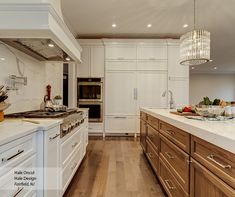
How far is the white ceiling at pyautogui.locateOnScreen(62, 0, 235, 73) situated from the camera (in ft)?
12.0

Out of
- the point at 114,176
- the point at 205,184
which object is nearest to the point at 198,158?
the point at 205,184

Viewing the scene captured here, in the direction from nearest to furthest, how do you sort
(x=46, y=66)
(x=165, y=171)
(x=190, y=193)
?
(x=190, y=193) → (x=165, y=171) → (x=46, y=66)

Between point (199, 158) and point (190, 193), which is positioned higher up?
point (199, 158)

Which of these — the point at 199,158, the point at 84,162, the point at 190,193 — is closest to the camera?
the point at 199,158

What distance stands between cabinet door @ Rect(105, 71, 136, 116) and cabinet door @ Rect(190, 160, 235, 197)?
405 centimetres

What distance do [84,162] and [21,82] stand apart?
158 centimetres

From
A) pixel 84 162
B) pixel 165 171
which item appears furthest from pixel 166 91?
pixel 165 171

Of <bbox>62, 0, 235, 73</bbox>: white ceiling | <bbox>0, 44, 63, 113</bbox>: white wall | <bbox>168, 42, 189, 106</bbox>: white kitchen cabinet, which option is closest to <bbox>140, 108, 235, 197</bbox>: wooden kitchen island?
<bbox>0, 44, 63, 113</bbox>: white wall

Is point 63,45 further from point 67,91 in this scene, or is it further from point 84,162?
point 67,91

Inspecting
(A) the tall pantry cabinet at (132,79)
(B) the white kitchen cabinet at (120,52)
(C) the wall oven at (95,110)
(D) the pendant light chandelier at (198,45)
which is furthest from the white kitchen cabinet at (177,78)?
(D) the pendant light chandelier at (198,45)

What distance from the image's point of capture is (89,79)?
546 centimetres

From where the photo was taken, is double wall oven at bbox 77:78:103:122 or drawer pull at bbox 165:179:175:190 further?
double wall oven at bbox 77:78:103:122

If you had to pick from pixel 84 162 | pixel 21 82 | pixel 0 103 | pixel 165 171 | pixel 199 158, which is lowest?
pixel 84 162

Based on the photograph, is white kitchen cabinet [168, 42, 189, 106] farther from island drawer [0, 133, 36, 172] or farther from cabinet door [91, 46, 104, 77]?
island drawer [0, 133, 36, 172]
